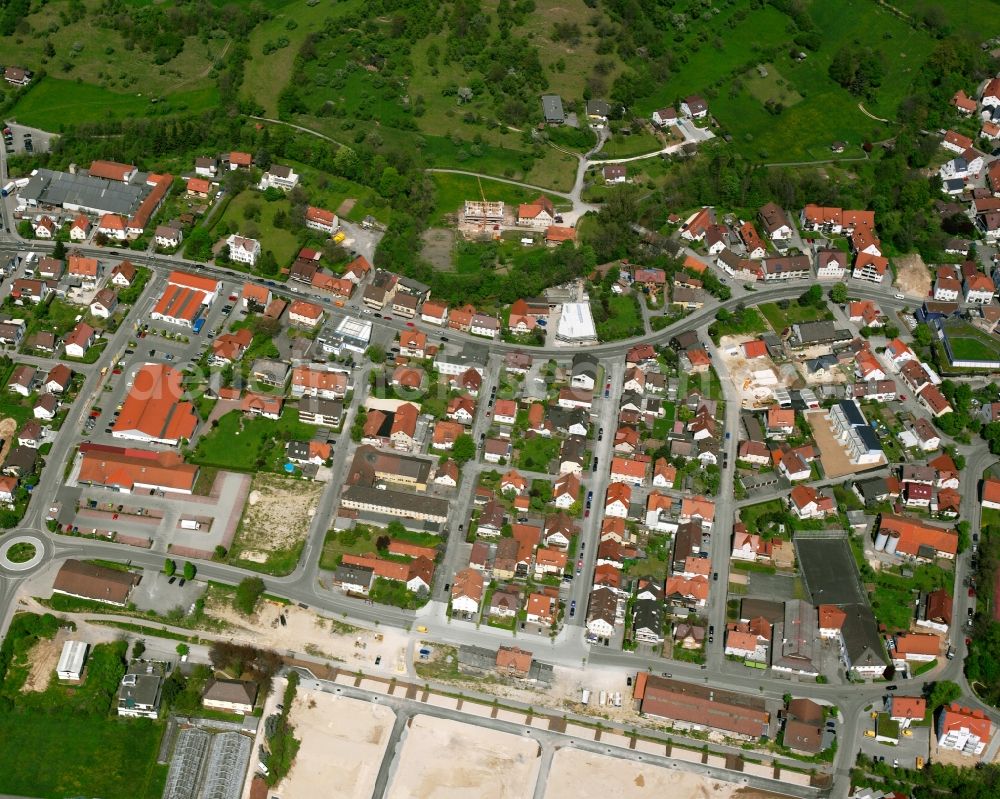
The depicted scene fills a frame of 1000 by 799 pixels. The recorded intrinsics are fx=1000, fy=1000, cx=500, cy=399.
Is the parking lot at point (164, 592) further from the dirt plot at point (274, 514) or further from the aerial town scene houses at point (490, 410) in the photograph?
the dirt plot at point (274, 514)

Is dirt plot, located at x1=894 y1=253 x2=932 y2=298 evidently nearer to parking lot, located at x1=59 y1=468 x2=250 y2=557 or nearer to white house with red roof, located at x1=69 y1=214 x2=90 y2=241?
parking lot, located at x1=59 y1=468 x2=250 y2=557

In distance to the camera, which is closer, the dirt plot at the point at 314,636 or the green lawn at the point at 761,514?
the dirt plot at the point at 314,636

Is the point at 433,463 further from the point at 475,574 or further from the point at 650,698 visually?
the point at 650,698

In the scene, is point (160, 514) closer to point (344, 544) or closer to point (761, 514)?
point (344, 544)

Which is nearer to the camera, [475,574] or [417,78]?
[475,574]

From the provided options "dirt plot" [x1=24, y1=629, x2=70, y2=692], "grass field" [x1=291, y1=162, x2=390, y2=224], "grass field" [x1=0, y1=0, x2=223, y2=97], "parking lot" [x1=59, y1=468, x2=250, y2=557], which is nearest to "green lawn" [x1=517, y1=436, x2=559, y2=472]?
"parking lot" [x1=59, y1=468, x2=250, y2=557]

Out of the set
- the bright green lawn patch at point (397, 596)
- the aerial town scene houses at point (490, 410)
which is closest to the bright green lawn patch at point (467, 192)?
the aerial town scene houses at point (490, 410)

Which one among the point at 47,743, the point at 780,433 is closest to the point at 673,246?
the point at 780,433
